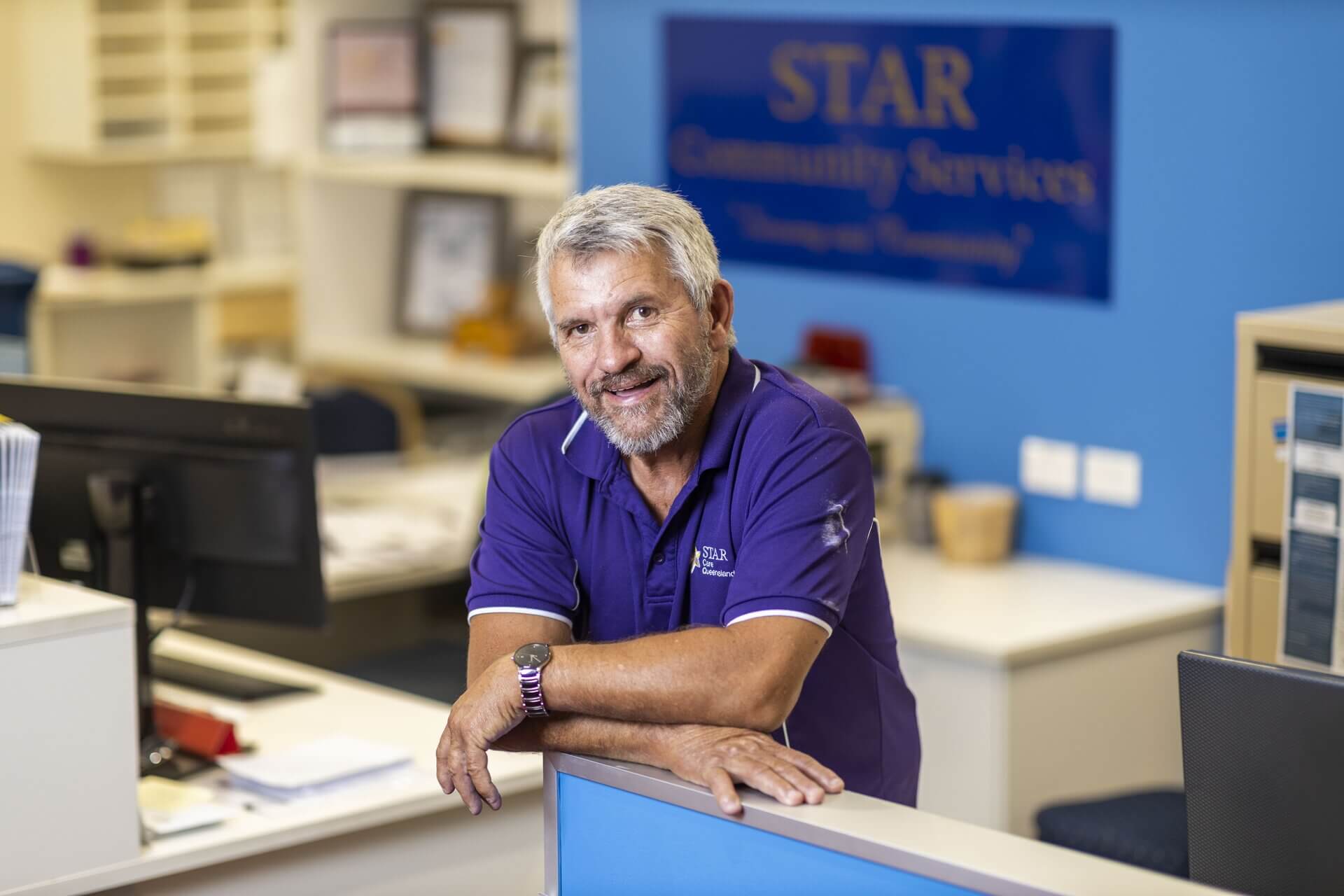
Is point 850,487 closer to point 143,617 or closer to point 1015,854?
point 1015,854

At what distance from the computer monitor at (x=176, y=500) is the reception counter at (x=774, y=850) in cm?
107

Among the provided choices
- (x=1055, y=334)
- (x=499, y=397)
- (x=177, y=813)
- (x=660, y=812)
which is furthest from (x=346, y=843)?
(x=499, y=397)

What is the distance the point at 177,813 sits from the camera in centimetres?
246

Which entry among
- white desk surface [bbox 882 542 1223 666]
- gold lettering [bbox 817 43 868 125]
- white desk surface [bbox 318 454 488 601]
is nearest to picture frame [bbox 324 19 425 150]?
white desk surface [bbox 318 454 488 601]

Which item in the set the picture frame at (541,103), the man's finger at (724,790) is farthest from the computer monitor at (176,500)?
the picture frame at (541,103)

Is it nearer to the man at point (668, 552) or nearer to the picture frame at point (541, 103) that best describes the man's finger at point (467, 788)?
the man at point (668, 552)

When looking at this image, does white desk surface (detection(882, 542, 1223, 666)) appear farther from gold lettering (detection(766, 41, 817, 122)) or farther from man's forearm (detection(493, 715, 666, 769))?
man's forearm (detection(493, 715, 666, 769))

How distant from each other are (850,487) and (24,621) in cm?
99

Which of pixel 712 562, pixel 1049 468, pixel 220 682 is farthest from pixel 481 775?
pixel 1049 468

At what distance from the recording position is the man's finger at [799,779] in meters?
1.66

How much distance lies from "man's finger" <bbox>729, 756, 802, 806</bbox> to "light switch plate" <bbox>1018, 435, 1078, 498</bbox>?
7.51ft

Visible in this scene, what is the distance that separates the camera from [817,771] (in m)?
1.71

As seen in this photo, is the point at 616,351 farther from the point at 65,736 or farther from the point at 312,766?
the point at 312,766

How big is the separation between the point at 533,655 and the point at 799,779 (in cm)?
38
